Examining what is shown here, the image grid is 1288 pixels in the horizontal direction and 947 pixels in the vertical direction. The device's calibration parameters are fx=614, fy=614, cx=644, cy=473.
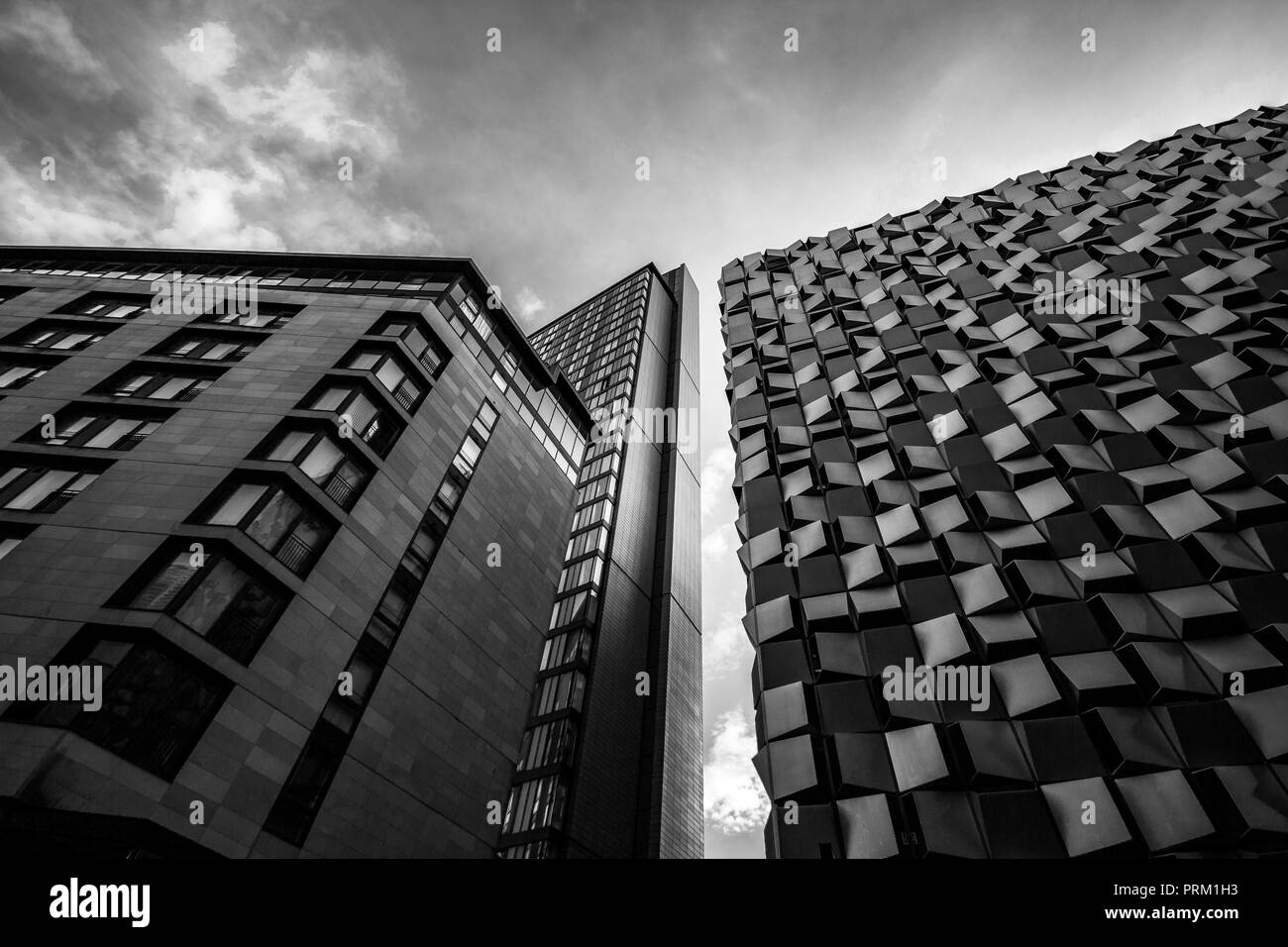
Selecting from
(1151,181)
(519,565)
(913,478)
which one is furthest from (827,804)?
(1151,181)

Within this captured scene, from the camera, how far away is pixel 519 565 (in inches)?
1228

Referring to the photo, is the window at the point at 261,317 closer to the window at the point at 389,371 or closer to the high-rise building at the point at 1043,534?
the window at the point at 389,371

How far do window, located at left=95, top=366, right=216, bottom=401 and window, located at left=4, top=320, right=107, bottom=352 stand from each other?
5524mm

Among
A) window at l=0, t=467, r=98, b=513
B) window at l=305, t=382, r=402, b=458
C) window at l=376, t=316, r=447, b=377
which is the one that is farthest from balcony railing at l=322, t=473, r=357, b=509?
window at l=376, t=316, r=447, b=377

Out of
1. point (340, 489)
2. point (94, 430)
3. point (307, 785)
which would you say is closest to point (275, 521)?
point (340, 489)

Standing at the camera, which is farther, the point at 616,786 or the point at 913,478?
the point at 616,786

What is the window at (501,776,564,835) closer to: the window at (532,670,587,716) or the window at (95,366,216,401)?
the window at (532,670,587,716)

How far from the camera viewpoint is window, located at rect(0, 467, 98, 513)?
20.5m

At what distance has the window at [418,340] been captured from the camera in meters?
29.9

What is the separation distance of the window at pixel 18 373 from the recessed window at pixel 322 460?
1429 centimetres
